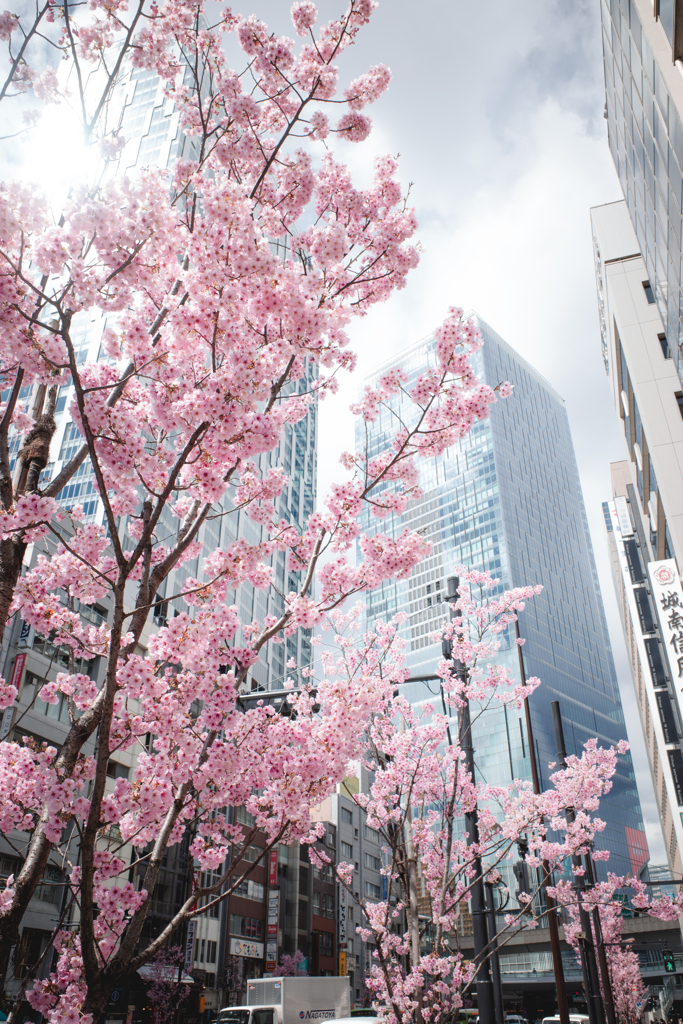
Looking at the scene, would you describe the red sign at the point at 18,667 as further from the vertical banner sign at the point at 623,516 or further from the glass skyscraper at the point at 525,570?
the glass skyscraper at the point at 525,570

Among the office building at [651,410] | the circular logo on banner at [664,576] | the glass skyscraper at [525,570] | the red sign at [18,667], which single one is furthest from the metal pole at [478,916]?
the glass skyscraper at [525,570]

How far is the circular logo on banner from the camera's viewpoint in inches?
814

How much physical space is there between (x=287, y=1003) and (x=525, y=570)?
9214 centimetres

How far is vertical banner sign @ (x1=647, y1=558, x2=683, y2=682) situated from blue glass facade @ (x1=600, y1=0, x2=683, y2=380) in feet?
22.8

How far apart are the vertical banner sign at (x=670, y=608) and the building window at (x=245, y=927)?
3370 centimetres

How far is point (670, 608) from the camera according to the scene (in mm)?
20141

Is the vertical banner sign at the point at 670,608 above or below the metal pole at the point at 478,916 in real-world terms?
above

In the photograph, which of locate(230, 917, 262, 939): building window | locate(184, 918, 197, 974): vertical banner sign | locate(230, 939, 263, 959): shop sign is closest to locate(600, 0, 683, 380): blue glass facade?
locate(184, 918, 197, 974): vertical banner sign

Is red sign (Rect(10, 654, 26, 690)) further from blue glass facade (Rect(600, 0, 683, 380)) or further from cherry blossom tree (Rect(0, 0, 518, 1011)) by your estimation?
blue glass facade (Rect(600, 0, 683, 380))

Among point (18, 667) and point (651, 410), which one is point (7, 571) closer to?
point (18, 667)

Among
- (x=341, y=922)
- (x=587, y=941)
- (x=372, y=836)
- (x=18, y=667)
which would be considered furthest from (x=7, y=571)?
(x=372, y=836)

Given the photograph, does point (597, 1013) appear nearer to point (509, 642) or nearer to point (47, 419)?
point (47, 419)

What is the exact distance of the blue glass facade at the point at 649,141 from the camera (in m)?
13.5

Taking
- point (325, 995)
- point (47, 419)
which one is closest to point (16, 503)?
point (47, 419)
